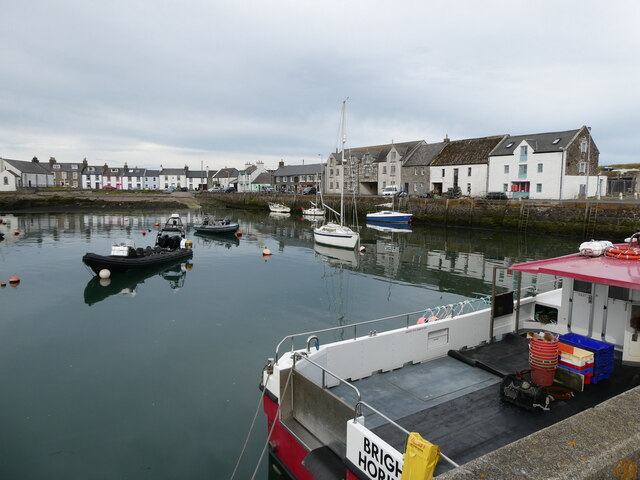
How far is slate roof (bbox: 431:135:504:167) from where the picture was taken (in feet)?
208

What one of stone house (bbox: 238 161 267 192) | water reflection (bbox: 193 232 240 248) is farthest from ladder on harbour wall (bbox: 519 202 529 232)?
stone house (bbox: 238 161 267 192)

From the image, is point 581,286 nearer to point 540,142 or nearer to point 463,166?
point 540,142

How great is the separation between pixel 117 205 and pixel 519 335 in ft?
299

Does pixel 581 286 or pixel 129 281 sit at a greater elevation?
pixel 581 286

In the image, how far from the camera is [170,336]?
1694cm

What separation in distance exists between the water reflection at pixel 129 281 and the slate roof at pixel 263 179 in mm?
91586

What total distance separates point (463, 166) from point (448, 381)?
61.1 metres

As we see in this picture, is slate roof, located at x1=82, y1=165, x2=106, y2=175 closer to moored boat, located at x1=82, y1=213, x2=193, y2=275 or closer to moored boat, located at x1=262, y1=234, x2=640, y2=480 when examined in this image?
moored boat, located at x1=82, y1=213, x2=193, y2=275

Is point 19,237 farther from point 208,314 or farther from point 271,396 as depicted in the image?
point 271,396

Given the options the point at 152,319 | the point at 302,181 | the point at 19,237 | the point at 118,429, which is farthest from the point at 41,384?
the point at 302,181

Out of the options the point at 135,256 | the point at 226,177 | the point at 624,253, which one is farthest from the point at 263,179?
the point at 624,253

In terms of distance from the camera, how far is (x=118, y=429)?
10.4 metres

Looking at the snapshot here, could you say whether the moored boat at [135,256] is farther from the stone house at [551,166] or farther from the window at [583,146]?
the window at [583,146]

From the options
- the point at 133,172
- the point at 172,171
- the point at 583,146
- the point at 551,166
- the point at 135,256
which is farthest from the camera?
the point at 172,171
